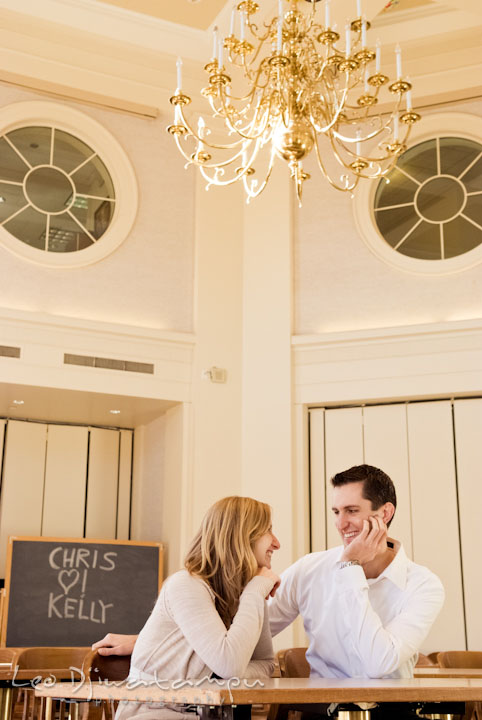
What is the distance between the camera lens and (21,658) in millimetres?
4242

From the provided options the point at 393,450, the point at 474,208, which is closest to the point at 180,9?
the point at 474,208

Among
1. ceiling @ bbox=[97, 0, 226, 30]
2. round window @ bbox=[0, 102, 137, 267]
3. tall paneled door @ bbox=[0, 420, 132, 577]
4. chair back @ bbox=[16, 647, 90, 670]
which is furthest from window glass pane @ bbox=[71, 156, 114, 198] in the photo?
chair back @ bbox=[16, 647, 90, 670]

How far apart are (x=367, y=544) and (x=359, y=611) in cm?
24

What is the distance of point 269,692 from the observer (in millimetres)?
2213

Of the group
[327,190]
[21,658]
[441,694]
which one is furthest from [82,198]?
[441,694]

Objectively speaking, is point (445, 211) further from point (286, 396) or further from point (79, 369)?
point (79, 369)

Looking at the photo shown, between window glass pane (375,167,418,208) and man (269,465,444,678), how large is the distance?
563 centimetres

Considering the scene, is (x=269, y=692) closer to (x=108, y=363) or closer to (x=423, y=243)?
(x=108, y=363)

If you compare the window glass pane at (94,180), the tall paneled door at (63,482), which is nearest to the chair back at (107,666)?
the tall paneled door at (63,482)

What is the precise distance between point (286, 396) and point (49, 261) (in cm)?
251

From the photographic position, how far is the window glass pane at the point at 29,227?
794 cm

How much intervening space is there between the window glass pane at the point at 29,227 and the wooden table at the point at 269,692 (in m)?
6.01

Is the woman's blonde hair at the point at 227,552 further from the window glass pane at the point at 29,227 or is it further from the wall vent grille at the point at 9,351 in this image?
the window glass pane at the point at 29,227

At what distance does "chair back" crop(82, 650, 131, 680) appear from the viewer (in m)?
2.93
